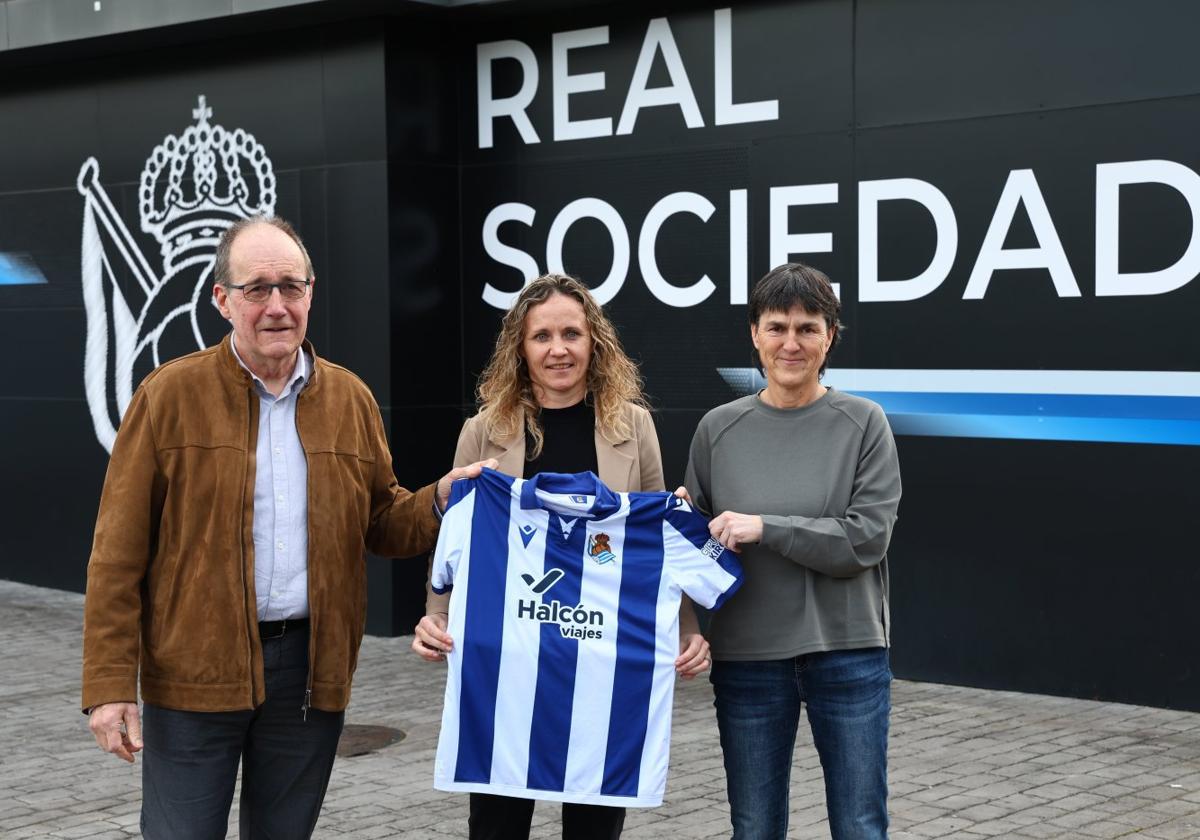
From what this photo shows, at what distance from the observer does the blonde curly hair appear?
433 centimetres

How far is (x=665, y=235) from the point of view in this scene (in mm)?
9367

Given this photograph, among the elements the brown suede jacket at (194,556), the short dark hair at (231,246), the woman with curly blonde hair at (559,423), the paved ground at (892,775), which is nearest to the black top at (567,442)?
the woman with curly blonde hair at (559,423)

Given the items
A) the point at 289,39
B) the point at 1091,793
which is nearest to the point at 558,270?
the point at 289,39

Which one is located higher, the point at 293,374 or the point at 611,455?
the point at 293,374

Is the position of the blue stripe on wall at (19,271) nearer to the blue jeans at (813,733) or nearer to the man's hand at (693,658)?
the man's hand at (693,658)

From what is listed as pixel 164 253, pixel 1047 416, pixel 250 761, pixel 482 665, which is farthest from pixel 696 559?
pixel 164 253

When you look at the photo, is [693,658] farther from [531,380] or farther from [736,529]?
[531,380]

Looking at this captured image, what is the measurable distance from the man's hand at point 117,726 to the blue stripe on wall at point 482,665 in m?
0.87

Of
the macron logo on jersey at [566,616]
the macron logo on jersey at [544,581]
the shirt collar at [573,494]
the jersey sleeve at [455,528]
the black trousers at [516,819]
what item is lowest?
the black trousers at [516,819]

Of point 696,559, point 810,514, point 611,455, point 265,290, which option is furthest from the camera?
point 611,455

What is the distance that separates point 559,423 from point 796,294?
0.75m

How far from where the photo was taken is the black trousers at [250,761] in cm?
387

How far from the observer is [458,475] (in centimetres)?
427

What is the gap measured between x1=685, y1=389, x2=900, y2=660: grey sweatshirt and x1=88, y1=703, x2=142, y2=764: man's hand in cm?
146
